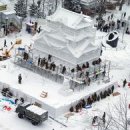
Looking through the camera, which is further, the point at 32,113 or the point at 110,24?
the point at 110,24

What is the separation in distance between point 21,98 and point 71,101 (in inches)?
218

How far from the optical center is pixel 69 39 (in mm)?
66250

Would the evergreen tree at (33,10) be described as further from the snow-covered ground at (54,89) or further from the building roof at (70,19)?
the building roof at (70,19)

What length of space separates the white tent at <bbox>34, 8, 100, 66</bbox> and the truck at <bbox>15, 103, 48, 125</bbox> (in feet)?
32.6

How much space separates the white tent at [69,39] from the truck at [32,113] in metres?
9.94

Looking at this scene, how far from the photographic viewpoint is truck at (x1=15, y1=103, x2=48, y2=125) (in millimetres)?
57656

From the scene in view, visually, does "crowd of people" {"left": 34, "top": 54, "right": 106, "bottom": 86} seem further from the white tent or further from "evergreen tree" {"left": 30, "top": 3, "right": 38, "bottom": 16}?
"evergreen tree" {"left": 30, "top": 3, "right": 38, "bottom": 16}

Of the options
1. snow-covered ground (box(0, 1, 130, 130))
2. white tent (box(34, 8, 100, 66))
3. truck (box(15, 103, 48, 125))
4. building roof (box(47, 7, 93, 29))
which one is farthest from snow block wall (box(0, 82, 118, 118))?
building roof (box(47, 7, 93, 29))

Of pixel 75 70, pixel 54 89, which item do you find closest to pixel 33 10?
pixel 75 70

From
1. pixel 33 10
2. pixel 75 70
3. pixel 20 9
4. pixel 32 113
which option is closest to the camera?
pixel 32 113

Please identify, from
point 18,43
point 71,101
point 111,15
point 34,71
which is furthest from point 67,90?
point 111,15

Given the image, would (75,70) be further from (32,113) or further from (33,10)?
(33,10)

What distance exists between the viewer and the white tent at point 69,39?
2611 inches

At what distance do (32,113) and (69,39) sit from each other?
12049 millimetres
